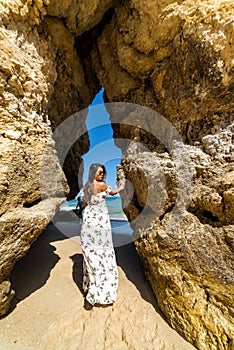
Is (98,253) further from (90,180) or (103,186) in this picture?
(90,180)

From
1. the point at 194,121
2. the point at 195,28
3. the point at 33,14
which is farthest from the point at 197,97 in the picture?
the point at 33,14

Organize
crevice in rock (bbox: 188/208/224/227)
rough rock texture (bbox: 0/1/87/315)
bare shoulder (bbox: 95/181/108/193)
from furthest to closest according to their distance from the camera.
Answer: bare shoulder (bbox: 95/181/108/193)
crevice in rock (bbox: 188/208/224/227)
rough rock texture (bbox: 0/1/87/315)

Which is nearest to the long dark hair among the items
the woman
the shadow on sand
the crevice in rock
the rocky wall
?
the woman

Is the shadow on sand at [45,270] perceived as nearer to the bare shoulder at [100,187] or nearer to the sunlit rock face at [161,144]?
the sunlit rock face at [161,144]

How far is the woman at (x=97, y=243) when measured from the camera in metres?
2.87

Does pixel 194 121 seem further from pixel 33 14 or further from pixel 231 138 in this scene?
pixel 33 14

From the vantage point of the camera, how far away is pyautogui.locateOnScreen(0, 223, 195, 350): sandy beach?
2.16 metres

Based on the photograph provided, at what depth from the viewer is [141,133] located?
12.0 feet

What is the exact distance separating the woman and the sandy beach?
0.74 ft

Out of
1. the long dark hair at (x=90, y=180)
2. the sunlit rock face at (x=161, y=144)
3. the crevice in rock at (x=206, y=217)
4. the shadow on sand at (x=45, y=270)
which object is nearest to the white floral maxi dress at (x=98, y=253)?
the long dark hair at (x=90, y=180)

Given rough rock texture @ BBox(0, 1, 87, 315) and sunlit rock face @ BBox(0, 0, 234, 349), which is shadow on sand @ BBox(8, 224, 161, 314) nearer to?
sunlit rock face @ BBox(0, 0, 234, 349)

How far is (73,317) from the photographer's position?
2498 millimetres

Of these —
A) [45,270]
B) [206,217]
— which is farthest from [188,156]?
[45,270]

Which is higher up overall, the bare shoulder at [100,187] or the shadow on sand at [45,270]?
the bare shoulder at [100,187]
